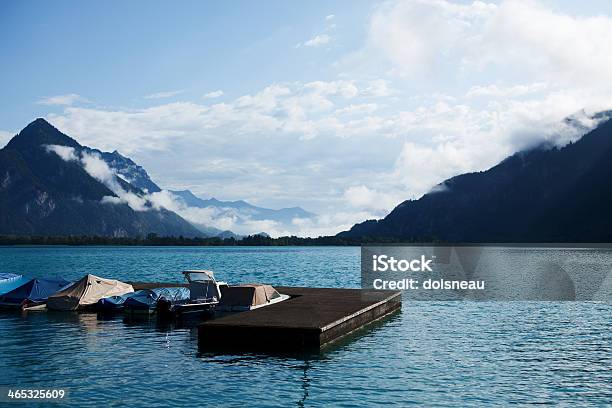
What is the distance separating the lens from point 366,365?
98.2 feet

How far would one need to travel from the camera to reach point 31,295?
52344 mm

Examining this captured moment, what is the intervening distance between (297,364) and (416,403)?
7.67m

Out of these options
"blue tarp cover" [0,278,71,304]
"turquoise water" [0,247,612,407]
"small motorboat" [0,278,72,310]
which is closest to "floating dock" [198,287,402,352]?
"turquoise water" [0,247,612,407]

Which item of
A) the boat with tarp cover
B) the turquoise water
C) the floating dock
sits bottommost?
the turquoise water

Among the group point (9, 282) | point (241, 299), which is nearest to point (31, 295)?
point (9, 282)

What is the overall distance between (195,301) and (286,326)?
15.5 m

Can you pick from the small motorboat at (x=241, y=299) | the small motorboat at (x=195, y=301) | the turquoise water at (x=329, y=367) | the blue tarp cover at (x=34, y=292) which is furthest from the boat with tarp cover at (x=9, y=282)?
the small motorboat at (x=241, y=299)

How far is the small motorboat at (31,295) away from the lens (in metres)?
51.5

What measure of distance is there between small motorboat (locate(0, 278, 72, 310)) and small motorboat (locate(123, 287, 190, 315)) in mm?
8977

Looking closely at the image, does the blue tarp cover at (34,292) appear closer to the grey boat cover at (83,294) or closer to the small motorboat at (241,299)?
the grey boat cover at (83,294)

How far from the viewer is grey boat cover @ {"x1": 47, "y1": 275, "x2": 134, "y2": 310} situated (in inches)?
1973

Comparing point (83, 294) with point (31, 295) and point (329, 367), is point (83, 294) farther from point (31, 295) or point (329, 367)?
point (329, 367)

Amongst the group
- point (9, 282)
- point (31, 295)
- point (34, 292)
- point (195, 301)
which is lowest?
point (31, 295)

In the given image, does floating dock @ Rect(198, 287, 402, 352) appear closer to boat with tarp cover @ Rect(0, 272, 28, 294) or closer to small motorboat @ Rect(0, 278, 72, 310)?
small motorboat @ Rect(0, 278, 72, 310)
